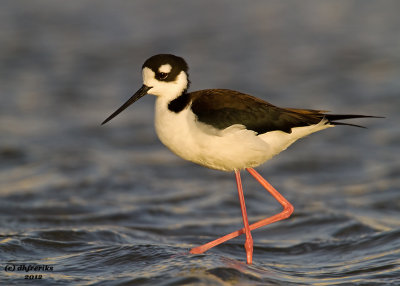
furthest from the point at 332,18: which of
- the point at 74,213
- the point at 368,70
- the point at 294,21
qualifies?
the point at 74,213

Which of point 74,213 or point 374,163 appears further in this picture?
point 374,163

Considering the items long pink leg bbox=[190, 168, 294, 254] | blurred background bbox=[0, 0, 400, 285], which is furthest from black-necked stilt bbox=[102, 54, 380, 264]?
blurred background bbox=[0, 0, 400, 285]

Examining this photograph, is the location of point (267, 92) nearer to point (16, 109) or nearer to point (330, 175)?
point (330, 175)

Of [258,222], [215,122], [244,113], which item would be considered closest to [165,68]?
[215,122]

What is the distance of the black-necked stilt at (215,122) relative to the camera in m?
5.93

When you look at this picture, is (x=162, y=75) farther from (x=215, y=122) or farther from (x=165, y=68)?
(x=215, y=122)

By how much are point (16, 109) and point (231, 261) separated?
7288 millimetres

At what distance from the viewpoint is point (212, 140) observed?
5953 millimetres

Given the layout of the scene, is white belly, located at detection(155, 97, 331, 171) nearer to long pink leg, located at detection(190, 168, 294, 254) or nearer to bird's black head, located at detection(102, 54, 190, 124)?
bird's black head, located at detection(102, 54, 190, 124)

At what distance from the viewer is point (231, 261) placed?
6320mm

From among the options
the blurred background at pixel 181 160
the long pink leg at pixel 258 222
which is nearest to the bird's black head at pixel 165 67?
the long pink leg at pixel 258 222

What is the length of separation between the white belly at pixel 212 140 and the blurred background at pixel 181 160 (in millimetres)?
925

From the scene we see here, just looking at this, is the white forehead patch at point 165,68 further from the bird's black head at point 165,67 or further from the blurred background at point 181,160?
the blurred background at point 181,160

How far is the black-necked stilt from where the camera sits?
19.4 ft
